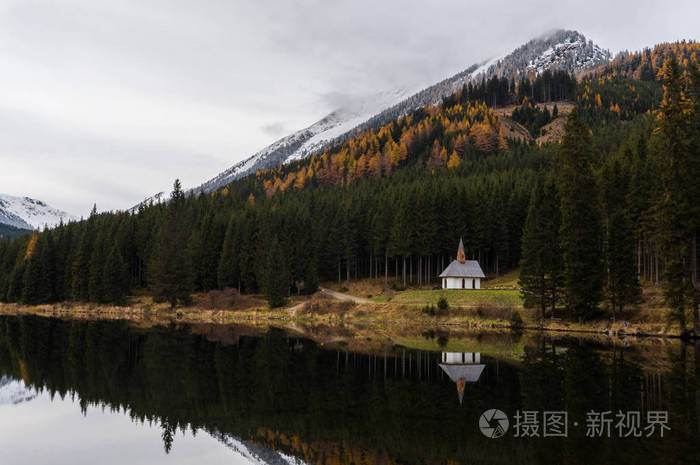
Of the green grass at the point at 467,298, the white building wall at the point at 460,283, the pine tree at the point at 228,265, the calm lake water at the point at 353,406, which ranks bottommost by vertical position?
the calm lake water at the point at 353,406

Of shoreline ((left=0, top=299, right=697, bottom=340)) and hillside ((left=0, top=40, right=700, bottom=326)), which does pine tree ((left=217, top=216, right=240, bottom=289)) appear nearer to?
hillside ((left=0, top=40, right=700, bottom=326))

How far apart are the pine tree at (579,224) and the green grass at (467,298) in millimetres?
8815

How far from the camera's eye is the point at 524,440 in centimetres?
1368

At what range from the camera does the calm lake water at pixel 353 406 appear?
13.3 m

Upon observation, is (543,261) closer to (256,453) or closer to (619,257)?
(619,257)

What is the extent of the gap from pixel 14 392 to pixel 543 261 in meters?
43.6

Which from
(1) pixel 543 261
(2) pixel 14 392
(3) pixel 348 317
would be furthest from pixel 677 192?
(2) pixel 14 392

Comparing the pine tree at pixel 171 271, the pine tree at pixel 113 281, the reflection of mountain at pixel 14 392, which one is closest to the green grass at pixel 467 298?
the pine tree at pixel 171 271

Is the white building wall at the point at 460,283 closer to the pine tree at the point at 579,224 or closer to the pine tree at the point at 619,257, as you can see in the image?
the pine tree at the point at 579,224

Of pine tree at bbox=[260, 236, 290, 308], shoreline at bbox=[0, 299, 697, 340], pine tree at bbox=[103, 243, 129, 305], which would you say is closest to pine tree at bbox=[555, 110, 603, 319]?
shoreline at bbox=[0, 299, 697, 340]

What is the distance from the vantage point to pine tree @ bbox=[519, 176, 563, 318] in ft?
159

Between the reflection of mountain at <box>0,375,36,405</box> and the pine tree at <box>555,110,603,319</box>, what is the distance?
137 feet

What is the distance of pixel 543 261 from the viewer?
48812 millimetres

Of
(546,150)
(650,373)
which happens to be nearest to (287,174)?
(546,150)
